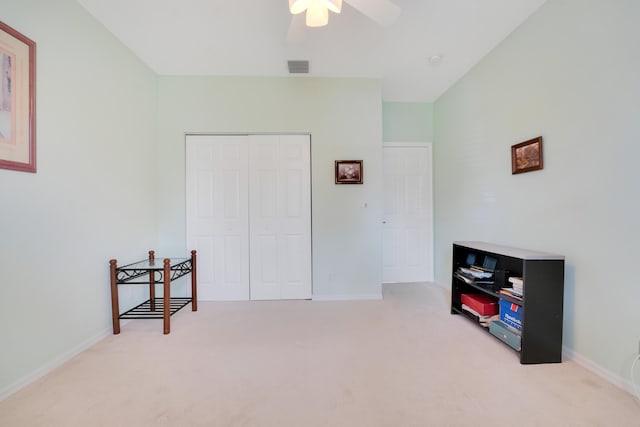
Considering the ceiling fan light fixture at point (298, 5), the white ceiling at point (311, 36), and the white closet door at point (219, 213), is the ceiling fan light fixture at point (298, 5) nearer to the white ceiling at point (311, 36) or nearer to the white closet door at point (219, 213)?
the white ceiling at point (311, 36)

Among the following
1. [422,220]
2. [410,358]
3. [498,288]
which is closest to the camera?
[410,358]

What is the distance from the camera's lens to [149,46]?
2525 millimetres

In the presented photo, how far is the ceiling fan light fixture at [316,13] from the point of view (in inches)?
60.3

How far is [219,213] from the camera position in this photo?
315 centimetres

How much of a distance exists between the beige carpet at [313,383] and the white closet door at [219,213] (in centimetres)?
75

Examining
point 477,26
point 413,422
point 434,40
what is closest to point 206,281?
point 413,422

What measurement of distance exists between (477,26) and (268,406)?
328 centimetres

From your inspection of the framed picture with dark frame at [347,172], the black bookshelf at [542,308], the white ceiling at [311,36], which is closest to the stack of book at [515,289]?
the black bookshelf at [542,308]

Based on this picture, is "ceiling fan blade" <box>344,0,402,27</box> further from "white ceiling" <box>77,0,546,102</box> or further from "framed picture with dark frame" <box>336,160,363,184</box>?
"framed picture with dark frame" <box>336,160,363,184</box>

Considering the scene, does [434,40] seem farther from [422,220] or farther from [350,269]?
[350,269]

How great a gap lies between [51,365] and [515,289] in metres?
3.39

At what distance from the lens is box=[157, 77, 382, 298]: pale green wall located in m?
3.08

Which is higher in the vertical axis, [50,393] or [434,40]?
[434,40]

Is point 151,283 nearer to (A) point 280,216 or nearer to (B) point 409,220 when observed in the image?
(A) point 280,216
